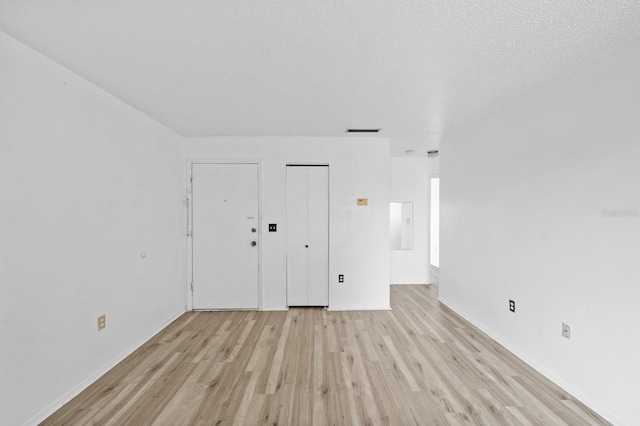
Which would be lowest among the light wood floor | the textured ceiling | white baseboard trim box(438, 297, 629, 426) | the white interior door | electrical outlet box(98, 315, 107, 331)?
the light wood floor

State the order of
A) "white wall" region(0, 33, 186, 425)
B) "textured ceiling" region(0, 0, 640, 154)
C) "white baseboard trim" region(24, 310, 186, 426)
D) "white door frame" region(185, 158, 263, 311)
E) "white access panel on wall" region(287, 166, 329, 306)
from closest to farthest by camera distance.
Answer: "textured ceiling" region(0, 0, 640, 154) < "white wall" region(0, 33, 186, 425) < "white baseboard trim" region(24, 310, 186, 426) < "white door frame" region(185, 158, 263, 311) < "white access panel on wall" region(287, 166, 329, 306)

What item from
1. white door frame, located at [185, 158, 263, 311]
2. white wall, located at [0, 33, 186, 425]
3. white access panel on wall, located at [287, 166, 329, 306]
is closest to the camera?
white wall, located at [0, 33, 186, 425]

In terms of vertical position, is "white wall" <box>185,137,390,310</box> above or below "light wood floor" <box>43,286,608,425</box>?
above

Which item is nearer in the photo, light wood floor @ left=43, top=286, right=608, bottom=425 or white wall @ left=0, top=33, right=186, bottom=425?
white wall @ left=0, top=33, right=186, bottom=425

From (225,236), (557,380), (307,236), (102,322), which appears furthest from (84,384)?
(557,380)

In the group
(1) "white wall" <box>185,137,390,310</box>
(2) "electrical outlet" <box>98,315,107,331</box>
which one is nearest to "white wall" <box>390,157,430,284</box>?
(1) "white wall" <box>185,137,390,310</box>

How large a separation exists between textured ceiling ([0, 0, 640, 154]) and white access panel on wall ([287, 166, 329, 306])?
1382 mm

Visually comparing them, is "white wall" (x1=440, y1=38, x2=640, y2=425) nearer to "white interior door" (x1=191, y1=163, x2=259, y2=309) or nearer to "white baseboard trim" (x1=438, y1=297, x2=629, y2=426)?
"white baseboard trim" (x1=438, y1=297, x2=629, y2=426)

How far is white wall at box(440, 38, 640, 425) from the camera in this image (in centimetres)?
193

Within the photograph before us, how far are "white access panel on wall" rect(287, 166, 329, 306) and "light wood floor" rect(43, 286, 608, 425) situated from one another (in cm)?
70

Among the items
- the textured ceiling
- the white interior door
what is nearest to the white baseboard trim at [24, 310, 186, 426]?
the white interior door

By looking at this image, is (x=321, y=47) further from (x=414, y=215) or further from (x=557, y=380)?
(x=414, y=215)

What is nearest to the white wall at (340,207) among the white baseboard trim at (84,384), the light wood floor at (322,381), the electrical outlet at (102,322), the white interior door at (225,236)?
the white interior door at (225,236)

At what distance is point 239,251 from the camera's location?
4234 millimetres
